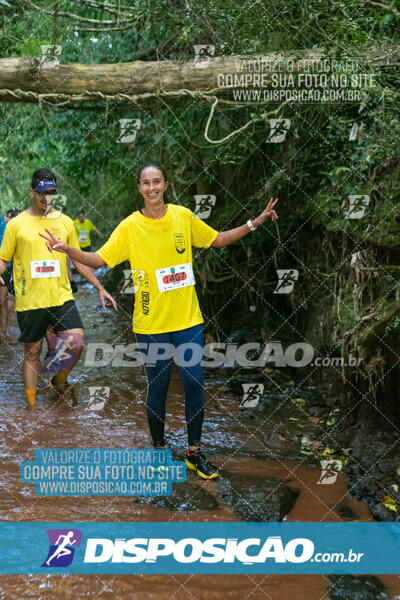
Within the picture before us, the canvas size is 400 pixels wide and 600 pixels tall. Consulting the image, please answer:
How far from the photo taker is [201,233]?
4109 mm

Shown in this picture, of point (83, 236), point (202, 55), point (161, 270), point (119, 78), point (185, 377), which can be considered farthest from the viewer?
point (83, 236)

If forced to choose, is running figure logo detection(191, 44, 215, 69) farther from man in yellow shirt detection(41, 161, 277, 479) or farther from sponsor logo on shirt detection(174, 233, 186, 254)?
sponsor logo on shirt detection(174, 233, 186, 254)

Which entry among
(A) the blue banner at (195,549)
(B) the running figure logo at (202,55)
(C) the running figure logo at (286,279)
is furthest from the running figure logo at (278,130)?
(A) the blue banner at (195,549)

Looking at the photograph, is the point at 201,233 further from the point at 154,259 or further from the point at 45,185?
the point at 45,185

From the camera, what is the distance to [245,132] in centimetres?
615

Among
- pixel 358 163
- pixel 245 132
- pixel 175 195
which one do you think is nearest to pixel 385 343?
pixel 358 163

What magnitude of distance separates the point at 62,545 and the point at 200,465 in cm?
109

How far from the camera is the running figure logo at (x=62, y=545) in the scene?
3.20 meters

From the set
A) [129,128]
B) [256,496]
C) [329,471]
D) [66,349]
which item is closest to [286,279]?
[66,349]

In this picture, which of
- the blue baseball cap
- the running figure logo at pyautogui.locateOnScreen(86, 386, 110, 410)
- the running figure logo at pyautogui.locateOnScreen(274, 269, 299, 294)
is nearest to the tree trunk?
the blue baseball cap

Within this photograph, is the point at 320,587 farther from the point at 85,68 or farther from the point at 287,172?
the point at 85,68

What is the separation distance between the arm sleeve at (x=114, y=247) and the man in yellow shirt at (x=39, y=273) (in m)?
0.94

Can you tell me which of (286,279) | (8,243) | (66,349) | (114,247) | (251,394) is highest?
(114,247)

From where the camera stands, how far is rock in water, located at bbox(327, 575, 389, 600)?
308cm
